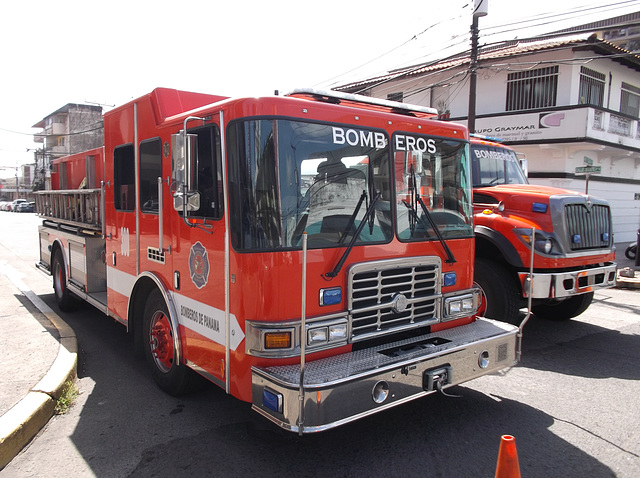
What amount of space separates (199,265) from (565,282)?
4475 millimetres

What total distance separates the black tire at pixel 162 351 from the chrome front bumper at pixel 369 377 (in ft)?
4.29

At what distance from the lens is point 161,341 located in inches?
179

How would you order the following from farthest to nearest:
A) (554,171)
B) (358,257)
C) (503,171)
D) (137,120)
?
(554,171)
(503,171)
(137,120)
(358,257)

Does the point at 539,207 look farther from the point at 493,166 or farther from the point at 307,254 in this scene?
the point at 307,254

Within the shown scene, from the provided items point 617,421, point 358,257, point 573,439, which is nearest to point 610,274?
point 617,421

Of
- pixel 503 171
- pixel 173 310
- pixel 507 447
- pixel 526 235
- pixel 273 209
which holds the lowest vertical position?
pixel 507 447

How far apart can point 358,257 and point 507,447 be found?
1562 mm

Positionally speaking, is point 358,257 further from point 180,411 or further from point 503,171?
point 503,171

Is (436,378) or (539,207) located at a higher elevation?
(539,207)

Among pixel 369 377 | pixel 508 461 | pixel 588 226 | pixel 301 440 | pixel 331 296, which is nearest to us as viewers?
pixel 508 461

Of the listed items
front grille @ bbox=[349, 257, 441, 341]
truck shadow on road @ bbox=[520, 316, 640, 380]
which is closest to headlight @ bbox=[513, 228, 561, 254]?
truck shadow on road @ bbox=[520, 316, 640, 380]

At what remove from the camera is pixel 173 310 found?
419 centimetres

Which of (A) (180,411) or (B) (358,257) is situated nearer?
(B) (358,257)

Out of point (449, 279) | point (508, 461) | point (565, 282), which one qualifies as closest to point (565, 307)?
point (565, 282)
